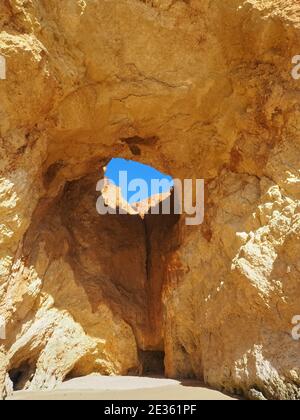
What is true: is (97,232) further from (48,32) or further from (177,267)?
→ (48,32)

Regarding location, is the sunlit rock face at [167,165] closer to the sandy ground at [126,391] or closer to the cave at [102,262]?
the cave at [102,262]

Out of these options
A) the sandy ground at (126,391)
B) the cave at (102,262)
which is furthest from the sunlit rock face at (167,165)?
the sandy ground at (126,391)

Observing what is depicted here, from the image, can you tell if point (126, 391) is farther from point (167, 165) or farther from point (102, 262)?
point (167, 165)

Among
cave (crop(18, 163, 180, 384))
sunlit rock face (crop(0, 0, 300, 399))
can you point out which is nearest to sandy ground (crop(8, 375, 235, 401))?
sunlit rock face (crop(0, 0, 300, 399))

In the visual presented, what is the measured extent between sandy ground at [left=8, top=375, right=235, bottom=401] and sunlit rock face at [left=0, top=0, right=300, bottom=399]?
0.28 metres

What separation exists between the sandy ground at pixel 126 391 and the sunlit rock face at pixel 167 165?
0.91 ft

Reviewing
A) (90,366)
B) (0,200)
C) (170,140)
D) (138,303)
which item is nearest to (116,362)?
(90,366)

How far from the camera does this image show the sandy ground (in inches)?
172

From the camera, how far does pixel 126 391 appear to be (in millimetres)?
4770

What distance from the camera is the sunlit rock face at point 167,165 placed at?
468 centimetres

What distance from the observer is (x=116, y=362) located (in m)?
6.45

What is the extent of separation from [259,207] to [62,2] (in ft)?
12.4

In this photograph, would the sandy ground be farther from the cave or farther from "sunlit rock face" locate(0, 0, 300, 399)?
the cave

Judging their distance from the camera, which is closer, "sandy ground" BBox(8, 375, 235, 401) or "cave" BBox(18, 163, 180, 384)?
"sandy ground" BBox(8, 375, 235, 401)
